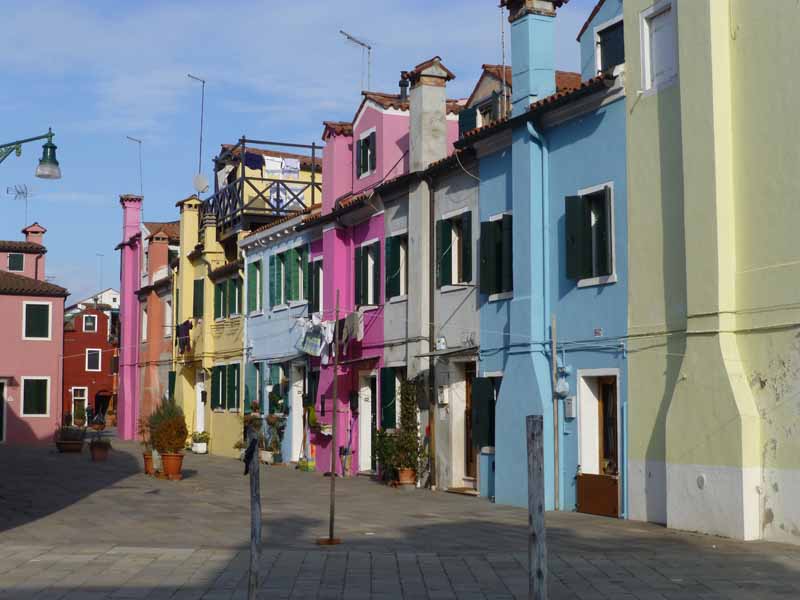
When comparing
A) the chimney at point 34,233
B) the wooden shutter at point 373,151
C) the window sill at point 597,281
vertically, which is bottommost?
the window sill at point 597,281

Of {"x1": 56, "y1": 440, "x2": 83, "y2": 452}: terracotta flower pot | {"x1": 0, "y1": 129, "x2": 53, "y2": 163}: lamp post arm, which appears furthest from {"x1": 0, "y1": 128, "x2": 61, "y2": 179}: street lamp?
{"x1": 56, "y1": 440, "x2": 83, "y2": 452}: terracotta flower pot

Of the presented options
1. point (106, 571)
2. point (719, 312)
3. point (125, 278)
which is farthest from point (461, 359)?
point (125, 278)

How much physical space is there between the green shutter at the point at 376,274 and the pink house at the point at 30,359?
22.2 m

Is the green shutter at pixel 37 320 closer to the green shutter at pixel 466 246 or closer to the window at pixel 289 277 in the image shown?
the window at pixel 289 277

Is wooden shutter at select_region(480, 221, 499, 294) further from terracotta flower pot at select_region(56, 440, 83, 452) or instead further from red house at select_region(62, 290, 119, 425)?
red house at select_region(62, 290, 119, 425)

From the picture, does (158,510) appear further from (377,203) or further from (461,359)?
(377,203)

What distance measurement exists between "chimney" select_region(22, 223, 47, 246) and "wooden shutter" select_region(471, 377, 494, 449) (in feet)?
119

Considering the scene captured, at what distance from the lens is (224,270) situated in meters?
37.3

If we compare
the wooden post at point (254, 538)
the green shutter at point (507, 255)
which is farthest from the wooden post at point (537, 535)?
the green shutter at point (507, 255)

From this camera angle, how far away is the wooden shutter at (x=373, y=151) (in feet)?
88.5

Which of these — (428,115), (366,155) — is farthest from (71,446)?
(428,115)

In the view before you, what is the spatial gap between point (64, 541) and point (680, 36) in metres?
10.5

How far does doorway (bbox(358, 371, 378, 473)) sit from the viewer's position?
26.9m

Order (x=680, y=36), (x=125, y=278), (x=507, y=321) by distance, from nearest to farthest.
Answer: (x=680, y=36) < (x=507, y=321) < (x=125, y=278)
